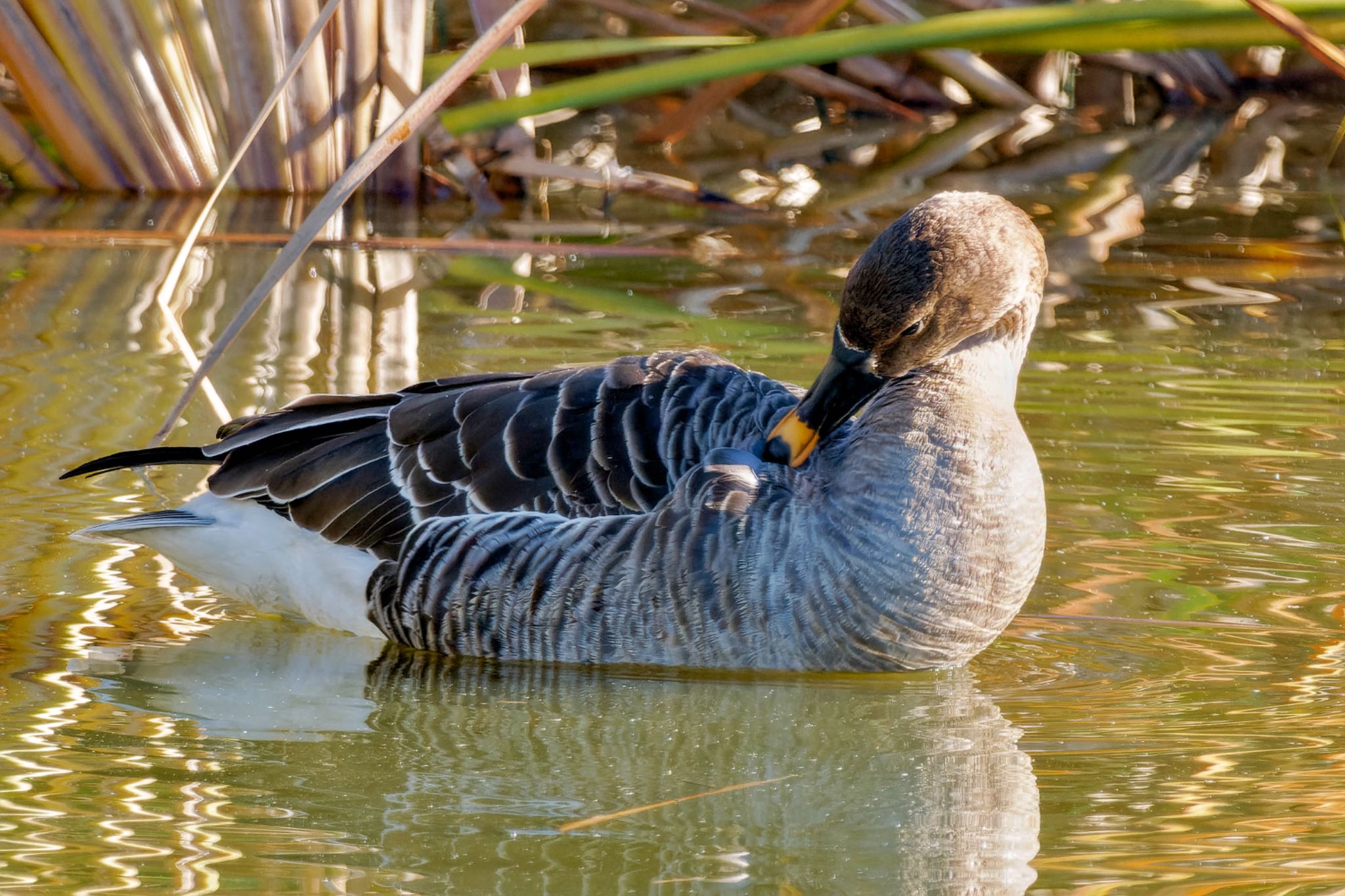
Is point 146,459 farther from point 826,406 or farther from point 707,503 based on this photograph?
point 826,406

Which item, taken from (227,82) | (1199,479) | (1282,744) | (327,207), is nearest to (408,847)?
(327,207)

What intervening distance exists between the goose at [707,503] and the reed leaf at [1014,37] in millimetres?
4327

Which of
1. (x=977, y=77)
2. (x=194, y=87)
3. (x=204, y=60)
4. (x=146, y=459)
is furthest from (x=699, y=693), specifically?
(x=977, y=77)

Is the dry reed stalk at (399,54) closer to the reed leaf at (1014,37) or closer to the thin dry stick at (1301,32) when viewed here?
the reed leaf at (1014,37)

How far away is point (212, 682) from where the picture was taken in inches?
219

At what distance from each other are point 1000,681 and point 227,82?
8.63 m

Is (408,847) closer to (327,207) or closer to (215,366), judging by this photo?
(327,207)

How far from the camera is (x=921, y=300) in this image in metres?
5.61

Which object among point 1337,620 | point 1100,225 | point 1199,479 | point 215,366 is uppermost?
point 1100,225

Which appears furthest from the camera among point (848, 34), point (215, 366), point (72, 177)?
point (72, 177)

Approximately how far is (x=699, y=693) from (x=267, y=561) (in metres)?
1.71

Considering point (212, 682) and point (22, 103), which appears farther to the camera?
point (22, 103)

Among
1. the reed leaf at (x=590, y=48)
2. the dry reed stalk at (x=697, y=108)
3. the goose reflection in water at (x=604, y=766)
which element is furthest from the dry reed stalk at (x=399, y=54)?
the goose reflection in water at (x=604, y=766)

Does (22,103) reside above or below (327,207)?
above
